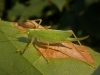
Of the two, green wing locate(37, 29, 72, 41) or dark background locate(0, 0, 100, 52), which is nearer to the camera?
green wing locate(37, 29, 72, 41)

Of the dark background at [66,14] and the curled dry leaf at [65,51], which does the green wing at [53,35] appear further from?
the dark background at [66,14]

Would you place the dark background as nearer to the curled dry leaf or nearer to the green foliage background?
the green foliage background

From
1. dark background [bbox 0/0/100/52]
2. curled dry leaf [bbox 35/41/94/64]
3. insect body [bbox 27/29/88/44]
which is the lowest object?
dark background [bbox 0/0/100/52]

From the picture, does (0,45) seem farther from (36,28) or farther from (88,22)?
(88,22)

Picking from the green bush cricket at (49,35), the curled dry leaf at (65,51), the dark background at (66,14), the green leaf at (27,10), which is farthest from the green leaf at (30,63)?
the green leaf at (27,10)

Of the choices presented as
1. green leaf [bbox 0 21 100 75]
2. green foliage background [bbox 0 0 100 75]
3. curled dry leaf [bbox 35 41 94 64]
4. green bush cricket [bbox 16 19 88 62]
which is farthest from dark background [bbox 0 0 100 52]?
green leaf [bbox 0 21 100 75]

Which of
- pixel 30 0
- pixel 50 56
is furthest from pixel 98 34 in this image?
pixel 50 56

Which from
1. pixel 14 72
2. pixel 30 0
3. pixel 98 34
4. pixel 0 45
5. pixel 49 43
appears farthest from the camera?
pixel 30 0
